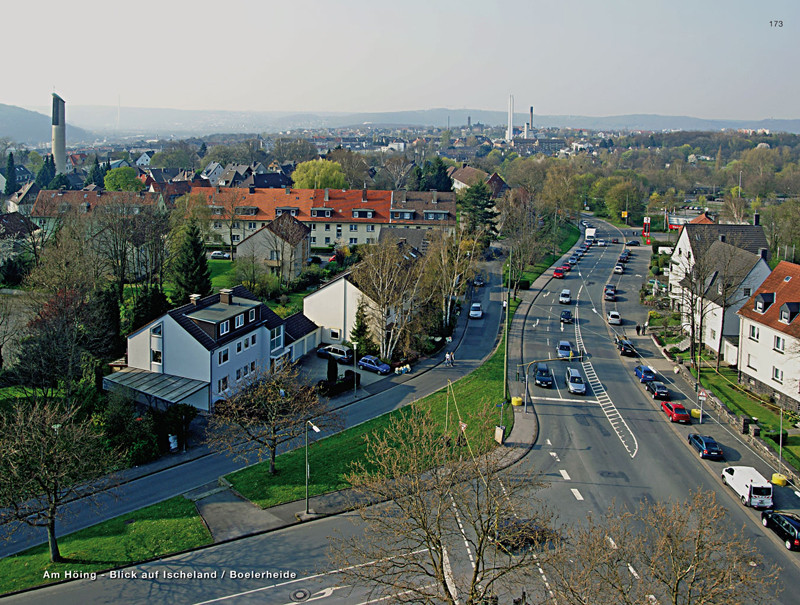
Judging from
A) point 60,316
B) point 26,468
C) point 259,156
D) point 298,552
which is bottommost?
point 298,552

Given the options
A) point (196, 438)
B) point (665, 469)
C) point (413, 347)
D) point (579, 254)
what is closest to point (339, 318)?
point (413, 347)

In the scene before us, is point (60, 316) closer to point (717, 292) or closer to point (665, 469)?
point (665, 469)

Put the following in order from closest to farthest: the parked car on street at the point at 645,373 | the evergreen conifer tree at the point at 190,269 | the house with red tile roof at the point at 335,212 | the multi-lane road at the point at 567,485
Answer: the multi-lane road at the point at 567,485 < the parked car on street at the point at 645,373 < the evergreen conifer tree at the point at 190,269 < the house with red tile roof at the point at 335,212

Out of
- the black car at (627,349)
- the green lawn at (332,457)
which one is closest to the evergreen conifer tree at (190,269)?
the green lawn at (332,457)

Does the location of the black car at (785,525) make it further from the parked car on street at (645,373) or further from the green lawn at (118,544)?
the green lawn at (118,544)

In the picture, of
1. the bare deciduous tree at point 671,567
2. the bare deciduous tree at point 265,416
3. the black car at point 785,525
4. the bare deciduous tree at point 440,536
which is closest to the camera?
the bare deciduous tree at point 671,567

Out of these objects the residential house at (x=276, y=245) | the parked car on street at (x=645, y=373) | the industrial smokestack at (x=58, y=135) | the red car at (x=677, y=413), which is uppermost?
the industrial smokestack at (x=58, y=135)

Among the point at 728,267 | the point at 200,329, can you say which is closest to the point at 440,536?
the point at 200,329
